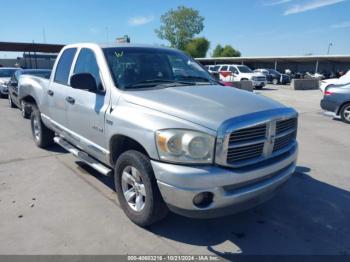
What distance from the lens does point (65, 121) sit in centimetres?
484

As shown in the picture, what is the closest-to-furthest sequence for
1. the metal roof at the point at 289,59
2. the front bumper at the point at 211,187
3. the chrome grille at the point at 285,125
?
the front bumper at the point at 211,187 → the chrome grille at the point at 285,125 → the metal roof at the point at 289,59

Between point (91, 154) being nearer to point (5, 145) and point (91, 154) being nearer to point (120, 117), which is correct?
point (120, 117)

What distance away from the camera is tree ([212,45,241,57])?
92750 millimetres

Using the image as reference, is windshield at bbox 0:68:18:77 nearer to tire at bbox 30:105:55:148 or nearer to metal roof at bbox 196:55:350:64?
tire at bbox 30:105:55:148

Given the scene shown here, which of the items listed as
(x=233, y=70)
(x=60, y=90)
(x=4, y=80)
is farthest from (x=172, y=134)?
(x=233, y=70)

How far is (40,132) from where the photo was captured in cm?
642

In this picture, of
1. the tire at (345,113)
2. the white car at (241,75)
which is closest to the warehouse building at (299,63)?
the white car at (241,75)

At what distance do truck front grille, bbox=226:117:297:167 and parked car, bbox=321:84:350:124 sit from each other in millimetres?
7643

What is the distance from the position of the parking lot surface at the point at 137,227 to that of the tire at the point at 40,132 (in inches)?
35.6

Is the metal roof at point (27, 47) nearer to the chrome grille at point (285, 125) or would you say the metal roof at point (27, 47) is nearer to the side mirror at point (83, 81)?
the side mirror at point (83, 81)

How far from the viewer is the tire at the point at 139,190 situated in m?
3.15

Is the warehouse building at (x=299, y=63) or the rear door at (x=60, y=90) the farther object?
the warehouse building at (x=299, y=63)

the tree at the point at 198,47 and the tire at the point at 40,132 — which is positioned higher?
the tree at the point at 198,47

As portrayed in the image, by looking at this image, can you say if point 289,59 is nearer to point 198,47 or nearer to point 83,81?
point 198,47
